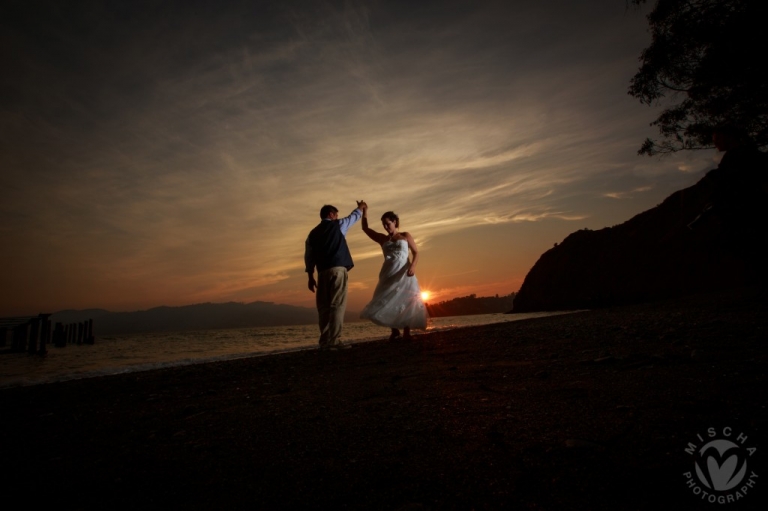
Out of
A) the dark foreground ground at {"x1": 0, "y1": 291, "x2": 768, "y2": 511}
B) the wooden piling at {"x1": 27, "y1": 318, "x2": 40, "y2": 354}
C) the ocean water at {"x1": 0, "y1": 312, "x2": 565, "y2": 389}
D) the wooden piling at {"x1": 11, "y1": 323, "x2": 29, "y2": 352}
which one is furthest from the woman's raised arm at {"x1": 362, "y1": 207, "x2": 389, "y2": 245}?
the wooden piling at {"x1": 11, "y1": 323, "x2": 29, "y2": 352}

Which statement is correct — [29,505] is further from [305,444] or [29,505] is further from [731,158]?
[731,158]

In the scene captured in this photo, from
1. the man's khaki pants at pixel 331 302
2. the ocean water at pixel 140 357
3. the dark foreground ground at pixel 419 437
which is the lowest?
the ocean water at pixel 140 357

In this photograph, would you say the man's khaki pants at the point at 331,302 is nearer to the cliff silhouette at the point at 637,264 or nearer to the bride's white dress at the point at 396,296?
the bride's white dress at the point at 396,296

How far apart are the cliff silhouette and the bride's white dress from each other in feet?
63.6

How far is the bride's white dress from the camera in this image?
286 inches

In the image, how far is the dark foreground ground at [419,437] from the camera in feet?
4.32

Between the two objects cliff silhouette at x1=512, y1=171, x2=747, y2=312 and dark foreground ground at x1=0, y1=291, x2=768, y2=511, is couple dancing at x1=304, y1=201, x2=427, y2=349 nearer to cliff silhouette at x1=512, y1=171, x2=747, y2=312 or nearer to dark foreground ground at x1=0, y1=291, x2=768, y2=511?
dark foreground ground at x1=0, y1=291, x2=768, y2=511

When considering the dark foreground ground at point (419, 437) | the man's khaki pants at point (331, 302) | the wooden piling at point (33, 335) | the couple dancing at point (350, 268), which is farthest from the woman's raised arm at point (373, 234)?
the wooden piling at point (33, 335)

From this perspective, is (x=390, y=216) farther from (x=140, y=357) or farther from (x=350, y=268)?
(x=140, y=357)

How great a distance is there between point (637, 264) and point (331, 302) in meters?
28.5

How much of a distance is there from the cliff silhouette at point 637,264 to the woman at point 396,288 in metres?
19.4

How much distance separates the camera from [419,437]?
184 cm

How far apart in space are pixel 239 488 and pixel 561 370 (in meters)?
2.73

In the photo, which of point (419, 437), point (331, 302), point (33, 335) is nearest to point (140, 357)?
point (331, 302)
